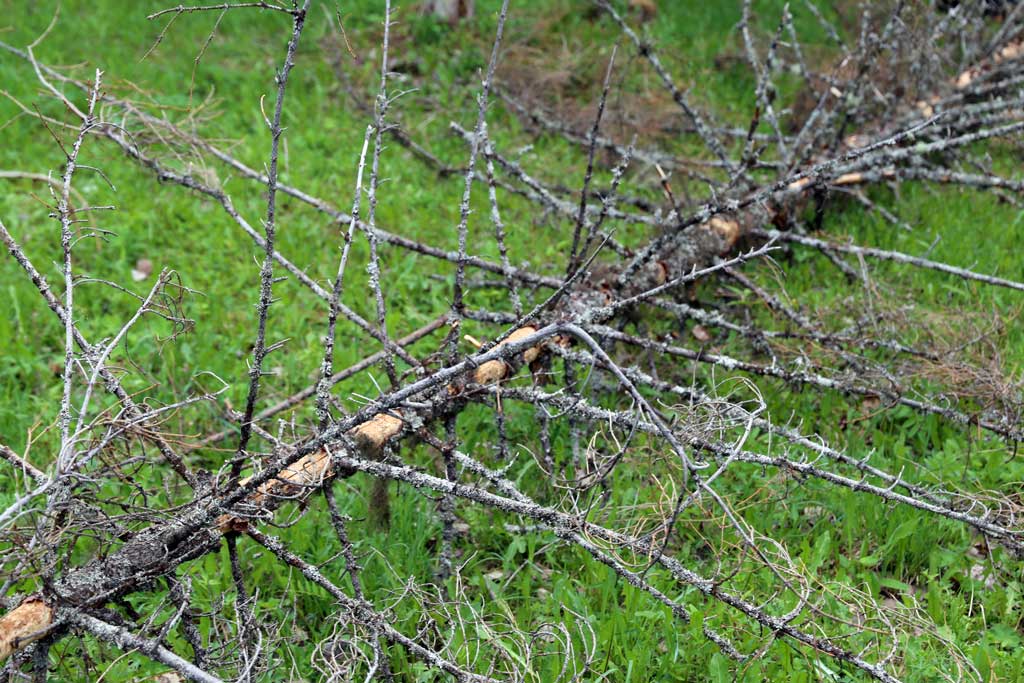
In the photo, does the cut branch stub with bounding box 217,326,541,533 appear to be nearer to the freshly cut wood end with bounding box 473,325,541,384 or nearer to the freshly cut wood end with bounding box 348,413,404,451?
the freshly cut wood end with bounding box 348,413,404,451

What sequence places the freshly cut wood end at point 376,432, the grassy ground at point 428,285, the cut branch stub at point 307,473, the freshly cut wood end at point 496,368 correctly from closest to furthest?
1. the cut branch stub at point 307,473
2. the freshly cut wood end at point 376,432
3. the grassy ground at point 428,285
4. the freshly cut wood end at point 496,368

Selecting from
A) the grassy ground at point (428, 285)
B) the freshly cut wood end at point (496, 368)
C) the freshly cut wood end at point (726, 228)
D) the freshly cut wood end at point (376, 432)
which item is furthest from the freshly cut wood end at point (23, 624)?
the freshly cut wood end at point (726, 228)

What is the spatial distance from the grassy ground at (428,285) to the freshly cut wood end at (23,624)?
1.29ft

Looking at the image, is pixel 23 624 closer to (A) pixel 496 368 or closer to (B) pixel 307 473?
(B) pixel 307 473

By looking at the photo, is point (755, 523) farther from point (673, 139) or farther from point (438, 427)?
point (673, 139)

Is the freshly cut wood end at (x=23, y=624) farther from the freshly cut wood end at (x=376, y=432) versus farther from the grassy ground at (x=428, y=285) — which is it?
the freshly cut wood end at (x=376, y=432)

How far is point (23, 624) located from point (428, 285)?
9.36ft

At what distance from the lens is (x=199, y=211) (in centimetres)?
533

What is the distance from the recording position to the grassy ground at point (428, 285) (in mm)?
2965

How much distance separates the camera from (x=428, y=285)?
15.9ft

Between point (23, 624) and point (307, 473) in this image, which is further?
point (307, 473)

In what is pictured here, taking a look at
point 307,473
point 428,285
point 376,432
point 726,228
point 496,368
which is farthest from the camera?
point 428,285

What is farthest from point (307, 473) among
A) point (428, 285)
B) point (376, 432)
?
point (428, 285)

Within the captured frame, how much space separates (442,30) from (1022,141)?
4348mm
